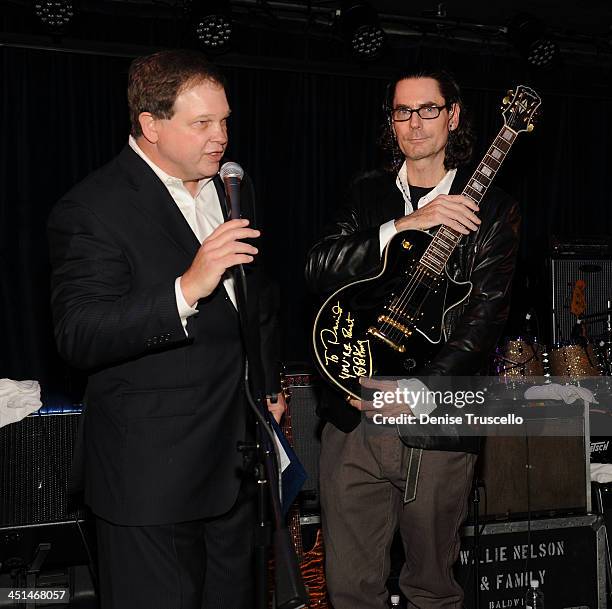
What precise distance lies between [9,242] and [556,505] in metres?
3.87

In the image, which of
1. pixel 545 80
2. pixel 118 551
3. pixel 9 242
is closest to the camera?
pixel 118 551

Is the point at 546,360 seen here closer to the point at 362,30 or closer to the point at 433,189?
the point at 362,30

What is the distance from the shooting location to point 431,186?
2.70 metres

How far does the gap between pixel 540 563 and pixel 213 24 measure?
3.64 metres

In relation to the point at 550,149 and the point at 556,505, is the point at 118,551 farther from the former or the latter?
the point at 550,149

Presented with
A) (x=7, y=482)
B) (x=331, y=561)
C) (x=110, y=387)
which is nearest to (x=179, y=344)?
(x=110, y=387)

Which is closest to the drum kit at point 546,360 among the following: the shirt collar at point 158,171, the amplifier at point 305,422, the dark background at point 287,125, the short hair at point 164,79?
the dark background at point 287,125

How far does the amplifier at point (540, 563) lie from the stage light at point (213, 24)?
10.9 feet

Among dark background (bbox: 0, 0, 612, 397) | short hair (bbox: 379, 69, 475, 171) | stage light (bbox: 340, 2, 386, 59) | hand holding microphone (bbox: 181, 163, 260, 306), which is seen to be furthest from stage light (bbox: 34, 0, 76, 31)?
hand holding microphone (bbox: 181, 163, 260, 306)

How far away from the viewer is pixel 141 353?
200 cm

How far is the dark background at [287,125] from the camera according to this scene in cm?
565

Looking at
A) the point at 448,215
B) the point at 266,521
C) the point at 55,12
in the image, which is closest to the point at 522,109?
the point at 448,215

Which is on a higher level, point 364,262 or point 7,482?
point 364,262

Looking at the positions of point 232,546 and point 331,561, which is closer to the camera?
point 232,546
